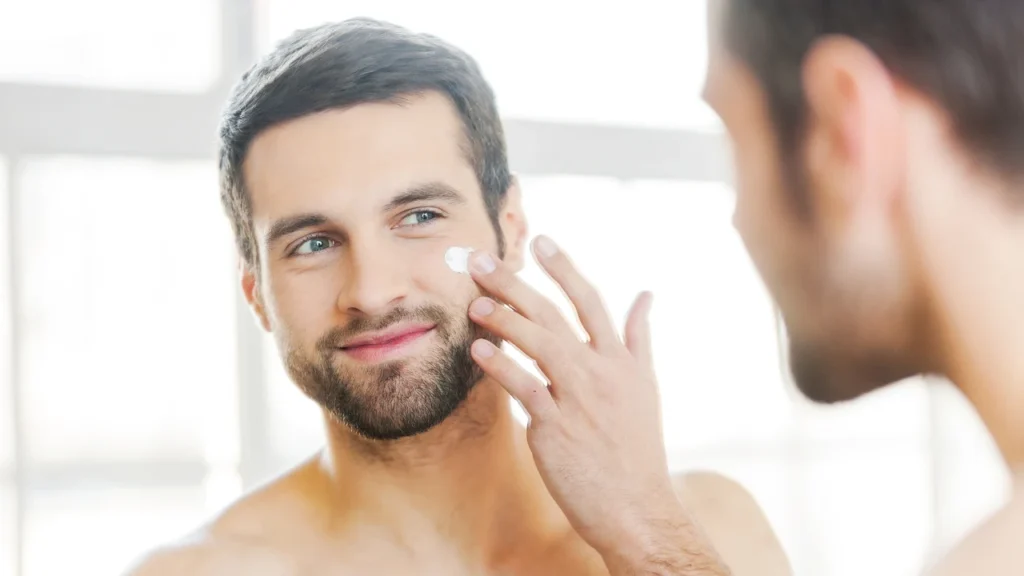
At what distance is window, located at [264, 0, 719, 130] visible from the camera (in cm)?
110

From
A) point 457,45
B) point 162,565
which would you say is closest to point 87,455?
point 162,565

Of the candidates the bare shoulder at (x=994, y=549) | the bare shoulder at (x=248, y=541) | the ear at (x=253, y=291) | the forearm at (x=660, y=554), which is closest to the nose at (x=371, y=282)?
the ear at (x=253, y=291)

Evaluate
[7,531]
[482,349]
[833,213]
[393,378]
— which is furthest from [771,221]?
[7,531]

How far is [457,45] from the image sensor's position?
3.67 ft

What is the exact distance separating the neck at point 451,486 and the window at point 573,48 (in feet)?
1.17

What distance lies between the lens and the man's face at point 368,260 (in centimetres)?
99

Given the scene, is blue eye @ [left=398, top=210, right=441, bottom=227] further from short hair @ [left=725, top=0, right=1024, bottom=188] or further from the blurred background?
short hair @ [left=725, top=0, right=1024, bottom=188]

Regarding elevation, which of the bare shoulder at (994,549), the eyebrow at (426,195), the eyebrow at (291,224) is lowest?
the bare shoulder at (994,549)

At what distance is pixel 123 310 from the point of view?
102cm

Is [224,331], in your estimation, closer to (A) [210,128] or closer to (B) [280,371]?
(B) [280,371]

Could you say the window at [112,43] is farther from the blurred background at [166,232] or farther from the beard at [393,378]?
the beard at [393,378]

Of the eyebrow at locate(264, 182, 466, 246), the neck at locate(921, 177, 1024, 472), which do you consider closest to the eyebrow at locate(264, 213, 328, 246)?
the eyebrow at locate(264, 182, 466, 246)

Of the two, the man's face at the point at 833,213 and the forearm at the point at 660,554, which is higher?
the man's face at the point at 833,213

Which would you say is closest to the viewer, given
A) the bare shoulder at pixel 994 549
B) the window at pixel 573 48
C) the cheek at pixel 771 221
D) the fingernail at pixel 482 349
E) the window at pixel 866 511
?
the bare shoulder at pixel 994 549
